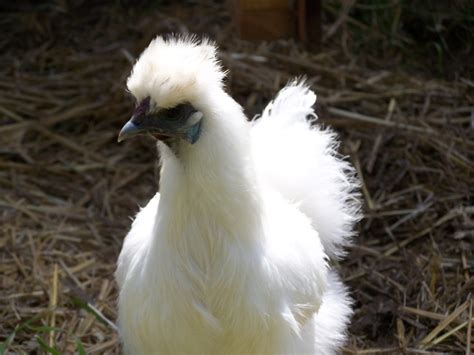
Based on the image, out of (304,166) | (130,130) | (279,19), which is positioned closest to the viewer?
(130,130)

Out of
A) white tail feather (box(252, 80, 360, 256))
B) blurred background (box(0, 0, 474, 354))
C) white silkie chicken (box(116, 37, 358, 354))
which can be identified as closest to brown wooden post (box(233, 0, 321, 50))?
blurred background (box(0, 0, 474, 354))

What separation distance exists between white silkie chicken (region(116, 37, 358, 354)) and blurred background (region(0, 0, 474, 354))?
2.13 feet

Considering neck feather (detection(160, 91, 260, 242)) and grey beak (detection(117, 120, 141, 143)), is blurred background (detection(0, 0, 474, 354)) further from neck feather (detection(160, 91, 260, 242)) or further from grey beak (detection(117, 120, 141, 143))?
grey beak (detection(117, 120, 141, 143))

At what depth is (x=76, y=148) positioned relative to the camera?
4828mm

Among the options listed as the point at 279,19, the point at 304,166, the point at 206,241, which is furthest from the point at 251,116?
the point at 206,241

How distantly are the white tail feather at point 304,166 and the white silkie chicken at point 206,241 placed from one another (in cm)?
23

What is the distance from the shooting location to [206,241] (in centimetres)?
257

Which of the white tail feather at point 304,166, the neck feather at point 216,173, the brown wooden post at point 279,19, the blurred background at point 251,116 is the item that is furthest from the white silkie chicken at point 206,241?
the brown wooden post at point 279,19

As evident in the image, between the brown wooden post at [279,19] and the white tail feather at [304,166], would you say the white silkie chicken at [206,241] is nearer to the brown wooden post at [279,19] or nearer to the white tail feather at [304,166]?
the white tail feather at [304,166]

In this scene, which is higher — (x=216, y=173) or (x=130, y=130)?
(x=130, y=130)

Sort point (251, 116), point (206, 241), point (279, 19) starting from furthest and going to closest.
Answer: point (251, 116) < point (279, 19) < point (206, 241)

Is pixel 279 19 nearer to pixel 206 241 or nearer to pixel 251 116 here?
pixel 251 116

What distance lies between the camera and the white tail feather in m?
3.19

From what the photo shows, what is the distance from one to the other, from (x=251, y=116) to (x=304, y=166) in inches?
63.8
